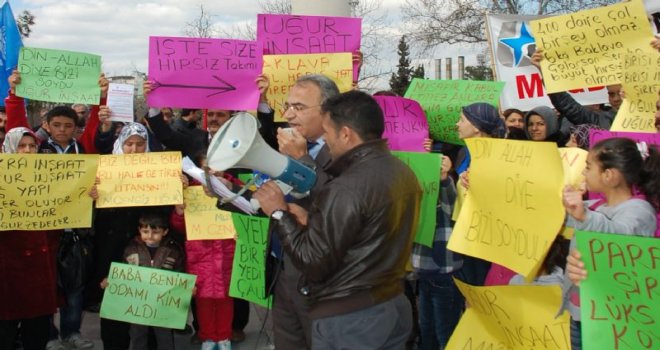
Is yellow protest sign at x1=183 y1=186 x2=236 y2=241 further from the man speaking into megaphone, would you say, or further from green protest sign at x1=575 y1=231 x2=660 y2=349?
green protest sign at x1=575 y1=231 x2=660 y2=349

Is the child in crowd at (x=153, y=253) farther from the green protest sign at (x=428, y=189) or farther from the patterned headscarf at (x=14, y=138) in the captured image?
the green protest sign at (x=428, y=189)

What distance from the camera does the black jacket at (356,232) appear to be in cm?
252

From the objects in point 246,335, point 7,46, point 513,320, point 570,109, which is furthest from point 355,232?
point 7,46

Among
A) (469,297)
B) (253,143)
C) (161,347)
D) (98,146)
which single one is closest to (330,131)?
(253,143)

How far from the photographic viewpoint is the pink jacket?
5.09 meters

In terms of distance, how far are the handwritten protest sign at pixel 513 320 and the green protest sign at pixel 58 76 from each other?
3159mm

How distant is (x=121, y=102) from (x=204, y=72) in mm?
1238

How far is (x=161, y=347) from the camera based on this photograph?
5.01 meters

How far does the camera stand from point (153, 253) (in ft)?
16.4

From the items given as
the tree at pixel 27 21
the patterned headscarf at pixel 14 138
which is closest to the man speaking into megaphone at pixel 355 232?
the patterned headscarf at pixel 14 138

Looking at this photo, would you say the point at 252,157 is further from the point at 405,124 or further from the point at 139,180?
the point at 139,180

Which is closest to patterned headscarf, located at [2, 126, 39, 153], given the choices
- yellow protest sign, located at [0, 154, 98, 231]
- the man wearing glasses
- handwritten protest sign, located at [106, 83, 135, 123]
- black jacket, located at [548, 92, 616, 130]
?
yellow protest sign, located at [0, 154, 98, 231]

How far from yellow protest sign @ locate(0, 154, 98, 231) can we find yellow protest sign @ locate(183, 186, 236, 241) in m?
0.70

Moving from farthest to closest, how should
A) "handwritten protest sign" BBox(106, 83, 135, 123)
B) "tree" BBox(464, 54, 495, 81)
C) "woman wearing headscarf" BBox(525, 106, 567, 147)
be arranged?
"tree" BBox(464, 54, 495, 81)
"handwritten protest sign" BBox(106, 83, 135, 123)
"woman wearing headscarf" BBox(525, 106, 567, 147)
